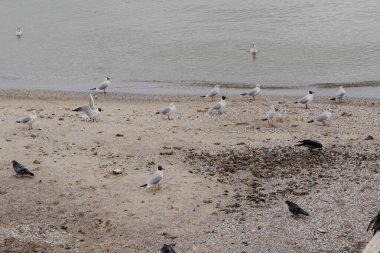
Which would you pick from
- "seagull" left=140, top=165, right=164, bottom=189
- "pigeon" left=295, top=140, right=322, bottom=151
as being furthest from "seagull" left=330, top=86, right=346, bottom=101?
"seagull" left=140, top=165, right=164, bottom=189

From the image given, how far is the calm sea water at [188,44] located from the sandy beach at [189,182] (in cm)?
909

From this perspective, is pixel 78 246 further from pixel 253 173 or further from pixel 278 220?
pixel 253 173

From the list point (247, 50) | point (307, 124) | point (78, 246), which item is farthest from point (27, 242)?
point (247, 50)

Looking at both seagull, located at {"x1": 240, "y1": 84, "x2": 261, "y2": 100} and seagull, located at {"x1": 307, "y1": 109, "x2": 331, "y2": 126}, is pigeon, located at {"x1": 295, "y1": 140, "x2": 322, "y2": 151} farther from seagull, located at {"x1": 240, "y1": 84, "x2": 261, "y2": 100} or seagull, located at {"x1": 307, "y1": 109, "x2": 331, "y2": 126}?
seagull, located at {"x1": 240, "y1": 84, "x2": 261, "y2": 100}

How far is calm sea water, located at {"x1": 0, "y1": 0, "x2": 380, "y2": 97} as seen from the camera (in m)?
31.9

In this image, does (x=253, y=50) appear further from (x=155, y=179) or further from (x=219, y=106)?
(x=155, y=179)

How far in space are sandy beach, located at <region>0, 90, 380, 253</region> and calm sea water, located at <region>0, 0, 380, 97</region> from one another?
9093 millimetres

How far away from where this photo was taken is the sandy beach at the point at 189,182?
1286cm

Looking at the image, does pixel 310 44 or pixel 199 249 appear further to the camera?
pixel 310 44

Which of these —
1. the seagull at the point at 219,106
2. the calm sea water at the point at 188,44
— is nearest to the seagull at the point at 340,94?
the calm sea water at the point at 188,44

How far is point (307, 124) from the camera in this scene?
2123 cm

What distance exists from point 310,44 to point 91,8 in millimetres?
22339

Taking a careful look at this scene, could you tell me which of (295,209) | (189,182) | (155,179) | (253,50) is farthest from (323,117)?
(253,50)

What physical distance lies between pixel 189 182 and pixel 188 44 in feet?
76.3
